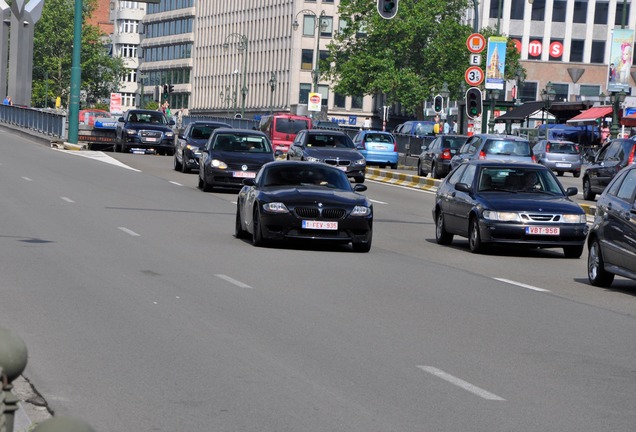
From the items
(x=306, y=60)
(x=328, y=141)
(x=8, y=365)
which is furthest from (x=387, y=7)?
(x=306, y=60)

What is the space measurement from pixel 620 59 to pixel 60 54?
139097mm

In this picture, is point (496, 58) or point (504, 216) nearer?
point (504, 216)

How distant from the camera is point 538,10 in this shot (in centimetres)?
12362

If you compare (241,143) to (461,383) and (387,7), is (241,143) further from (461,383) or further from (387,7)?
(461,383)

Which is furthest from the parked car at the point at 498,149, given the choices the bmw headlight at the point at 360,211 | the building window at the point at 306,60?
the building window at the point at 306,60

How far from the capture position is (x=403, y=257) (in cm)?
2053

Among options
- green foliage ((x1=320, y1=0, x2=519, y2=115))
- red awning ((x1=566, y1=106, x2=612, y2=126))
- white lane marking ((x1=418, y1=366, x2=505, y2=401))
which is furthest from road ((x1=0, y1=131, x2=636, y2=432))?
green foliage ((x1=320, y1=0, x2=519, y2=115))

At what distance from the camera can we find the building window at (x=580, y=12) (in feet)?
407

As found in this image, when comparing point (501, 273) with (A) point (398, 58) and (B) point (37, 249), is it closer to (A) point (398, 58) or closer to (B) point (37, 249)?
(B) point (37, 249)

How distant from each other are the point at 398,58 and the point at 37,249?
9603 centimetres

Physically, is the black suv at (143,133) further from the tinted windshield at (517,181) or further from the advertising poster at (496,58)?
the tinted windshield at (517,181)

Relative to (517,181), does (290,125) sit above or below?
below

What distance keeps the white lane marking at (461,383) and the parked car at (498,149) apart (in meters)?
32.8

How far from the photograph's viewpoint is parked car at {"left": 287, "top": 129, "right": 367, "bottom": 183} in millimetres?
42344
